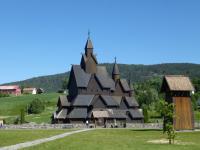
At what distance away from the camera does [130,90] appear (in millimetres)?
111375

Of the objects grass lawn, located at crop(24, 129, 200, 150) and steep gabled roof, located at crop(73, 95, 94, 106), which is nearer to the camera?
grass lawn, located at crop(24, 129, 200, 150)

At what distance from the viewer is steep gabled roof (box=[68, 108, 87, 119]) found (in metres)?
98.3

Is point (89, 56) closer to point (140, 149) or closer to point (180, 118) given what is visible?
point (180, 118)

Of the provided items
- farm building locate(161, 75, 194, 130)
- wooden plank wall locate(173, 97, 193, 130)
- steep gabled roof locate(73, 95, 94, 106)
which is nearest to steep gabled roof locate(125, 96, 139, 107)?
steep gabled roof locate(73, 95, 94, 106)

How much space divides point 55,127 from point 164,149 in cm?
5096

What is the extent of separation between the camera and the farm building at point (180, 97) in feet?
244

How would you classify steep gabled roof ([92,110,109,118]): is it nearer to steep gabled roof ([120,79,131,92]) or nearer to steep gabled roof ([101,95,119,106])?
steep gabled roof ([101,95,119,106])

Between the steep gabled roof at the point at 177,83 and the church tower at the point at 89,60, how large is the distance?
112 ft

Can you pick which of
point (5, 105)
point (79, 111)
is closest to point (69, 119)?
point (79, 111)

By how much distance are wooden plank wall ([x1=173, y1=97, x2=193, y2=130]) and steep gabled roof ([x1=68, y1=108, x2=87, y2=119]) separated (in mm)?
28162

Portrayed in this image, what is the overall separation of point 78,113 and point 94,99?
536 centimetres

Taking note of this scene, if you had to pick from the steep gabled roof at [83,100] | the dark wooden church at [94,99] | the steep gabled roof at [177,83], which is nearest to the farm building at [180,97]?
the steep gabled roof at [177,83]

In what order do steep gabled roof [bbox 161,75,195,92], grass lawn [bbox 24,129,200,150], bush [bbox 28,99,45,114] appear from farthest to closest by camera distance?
bush [bbox 28,99,45,114] < steep gabled roof [bbox 161,75,195,92] < grass lawn [bbox 24,129,200,150]

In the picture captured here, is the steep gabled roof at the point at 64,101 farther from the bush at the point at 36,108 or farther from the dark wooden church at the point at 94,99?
the bush at the point at 36,108
